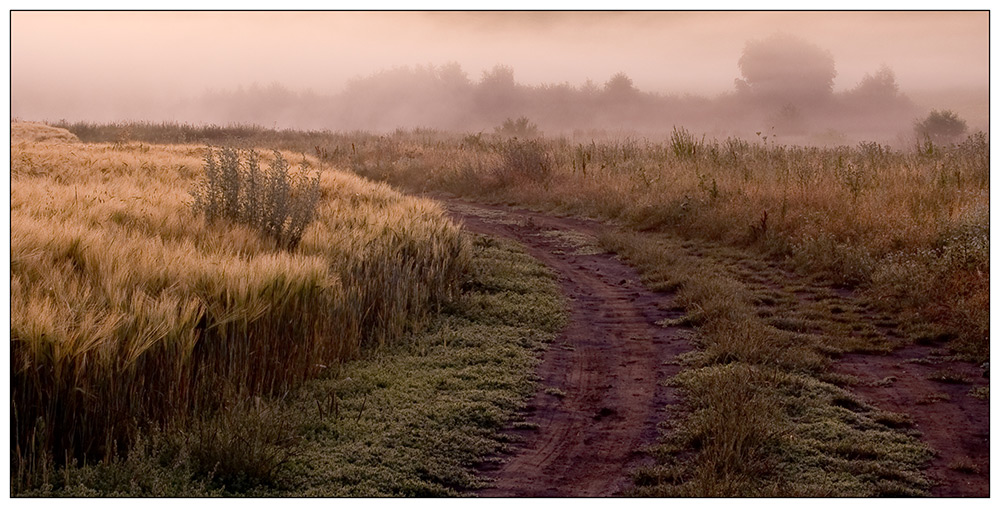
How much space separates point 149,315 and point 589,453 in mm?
2858

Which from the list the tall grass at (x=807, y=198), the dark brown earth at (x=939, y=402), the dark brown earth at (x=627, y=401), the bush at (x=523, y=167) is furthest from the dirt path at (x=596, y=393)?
the bush at (x=523, y=167)

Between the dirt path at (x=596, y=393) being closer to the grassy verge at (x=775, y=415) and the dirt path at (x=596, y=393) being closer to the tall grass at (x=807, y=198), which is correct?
the grassy verge at (x=775, y=415)

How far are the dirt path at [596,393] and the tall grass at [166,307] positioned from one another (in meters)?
1.67

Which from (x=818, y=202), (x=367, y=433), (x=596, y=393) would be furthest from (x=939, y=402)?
(x=818, y=202)

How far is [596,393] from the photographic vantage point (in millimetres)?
6219

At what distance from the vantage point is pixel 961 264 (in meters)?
9.12

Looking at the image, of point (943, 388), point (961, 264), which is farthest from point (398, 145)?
point (943, 388)

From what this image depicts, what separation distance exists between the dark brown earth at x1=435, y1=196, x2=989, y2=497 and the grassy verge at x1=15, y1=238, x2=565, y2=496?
285 millimetres

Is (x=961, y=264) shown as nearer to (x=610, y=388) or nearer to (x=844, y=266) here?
(x=844, y=266)

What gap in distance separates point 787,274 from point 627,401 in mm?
5634

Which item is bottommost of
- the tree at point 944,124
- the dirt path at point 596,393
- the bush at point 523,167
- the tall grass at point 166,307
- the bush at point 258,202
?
the dirt path at point 596,393

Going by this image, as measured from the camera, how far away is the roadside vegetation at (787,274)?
488 cm

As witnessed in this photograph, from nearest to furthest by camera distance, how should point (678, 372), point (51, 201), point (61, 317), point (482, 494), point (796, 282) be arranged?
point (61, 317) < point (482, 494) < point (678, 372) < point (51, 201) < point (796, 282)

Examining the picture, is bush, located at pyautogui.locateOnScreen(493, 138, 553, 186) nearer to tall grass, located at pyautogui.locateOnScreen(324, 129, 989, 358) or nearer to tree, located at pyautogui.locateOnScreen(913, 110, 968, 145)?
tall grass, located at pyautogui.locateOnScreen(324, 129, 989, 358)
